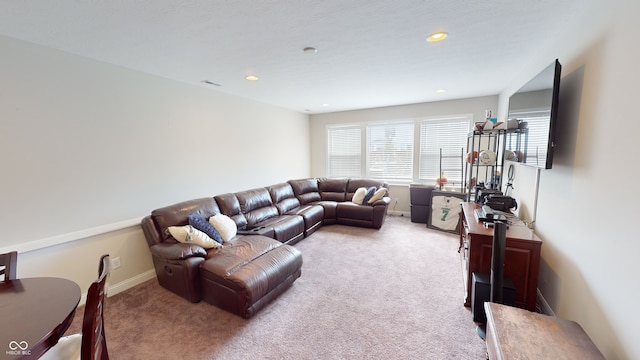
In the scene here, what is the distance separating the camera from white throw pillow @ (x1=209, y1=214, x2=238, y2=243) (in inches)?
116

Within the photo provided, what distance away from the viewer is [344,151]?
6.10 meters

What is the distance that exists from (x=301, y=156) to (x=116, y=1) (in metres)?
4.70

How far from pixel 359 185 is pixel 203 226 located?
11.3ft

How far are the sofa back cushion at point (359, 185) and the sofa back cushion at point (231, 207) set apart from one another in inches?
99.1

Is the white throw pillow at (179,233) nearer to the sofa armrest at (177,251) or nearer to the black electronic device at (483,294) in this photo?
the sofa armrest at (177,251)

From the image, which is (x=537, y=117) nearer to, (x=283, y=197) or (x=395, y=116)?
(x=395, y=116)

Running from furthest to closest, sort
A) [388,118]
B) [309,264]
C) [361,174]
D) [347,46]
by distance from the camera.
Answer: [361,174]
[388,118]
[309,264]
[347,46]

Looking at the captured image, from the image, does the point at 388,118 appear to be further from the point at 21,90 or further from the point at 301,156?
the point at 21,90

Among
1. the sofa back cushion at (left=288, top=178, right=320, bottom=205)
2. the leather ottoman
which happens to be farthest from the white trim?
the sofa back cushion at (left=288, top=178, right=320, bottom=205)

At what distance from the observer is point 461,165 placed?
15.9 ft

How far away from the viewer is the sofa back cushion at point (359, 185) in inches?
205

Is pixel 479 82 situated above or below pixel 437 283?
above

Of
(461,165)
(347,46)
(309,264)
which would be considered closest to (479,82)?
(461,165)

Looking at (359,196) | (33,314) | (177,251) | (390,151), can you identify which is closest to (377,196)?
(359,196)
